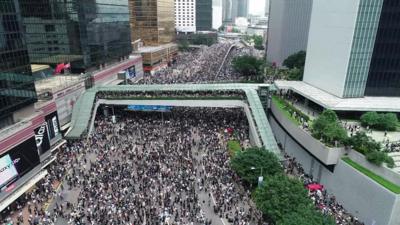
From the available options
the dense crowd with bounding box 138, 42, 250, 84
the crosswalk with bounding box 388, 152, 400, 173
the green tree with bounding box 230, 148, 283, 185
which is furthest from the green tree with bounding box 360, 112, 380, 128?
the dense crowd with bounding box 138, 42, 250, 84

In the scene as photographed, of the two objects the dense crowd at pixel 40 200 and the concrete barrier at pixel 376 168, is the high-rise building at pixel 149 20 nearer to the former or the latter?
the dense crowd at pixel 40 200

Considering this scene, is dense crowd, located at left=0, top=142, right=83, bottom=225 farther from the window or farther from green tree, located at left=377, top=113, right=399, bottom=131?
green tree, located at left=377, top=113, right=399, bottom=131

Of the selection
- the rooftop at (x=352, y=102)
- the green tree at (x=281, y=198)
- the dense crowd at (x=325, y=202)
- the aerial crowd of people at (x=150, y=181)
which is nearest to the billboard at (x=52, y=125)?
the aerial crowd of people at (x=150, y=181)

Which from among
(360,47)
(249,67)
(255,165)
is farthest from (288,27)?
(255,165)

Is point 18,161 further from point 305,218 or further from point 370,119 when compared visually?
point 370,119

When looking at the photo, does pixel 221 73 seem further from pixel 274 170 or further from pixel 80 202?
pixel 80 202

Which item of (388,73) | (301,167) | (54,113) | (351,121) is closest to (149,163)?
(54,113)
